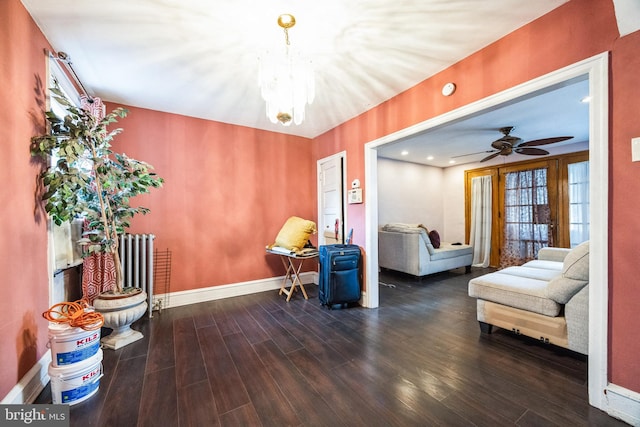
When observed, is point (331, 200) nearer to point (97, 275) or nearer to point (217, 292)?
point (217, 292)

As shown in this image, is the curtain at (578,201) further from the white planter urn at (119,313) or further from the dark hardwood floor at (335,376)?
the white planter urn at (119,313)

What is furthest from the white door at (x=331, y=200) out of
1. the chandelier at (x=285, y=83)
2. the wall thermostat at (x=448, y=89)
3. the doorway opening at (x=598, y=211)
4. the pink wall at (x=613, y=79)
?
the doorway opening at (x=598, y=211)

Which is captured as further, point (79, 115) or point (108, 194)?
point (108, 194)

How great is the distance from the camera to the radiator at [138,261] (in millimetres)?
2721

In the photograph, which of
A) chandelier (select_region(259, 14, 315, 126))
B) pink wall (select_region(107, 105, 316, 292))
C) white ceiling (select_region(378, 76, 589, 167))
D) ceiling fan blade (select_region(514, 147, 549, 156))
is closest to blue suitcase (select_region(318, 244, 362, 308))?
pink wall (select_region(107, 105, 316, 292))

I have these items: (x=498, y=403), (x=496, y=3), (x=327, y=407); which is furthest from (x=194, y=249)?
(x=496, y=3)

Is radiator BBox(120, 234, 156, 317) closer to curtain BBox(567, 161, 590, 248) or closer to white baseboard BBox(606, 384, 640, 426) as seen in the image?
white baseboard BBox(606, 384, 640, 426)

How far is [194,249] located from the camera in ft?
11.1

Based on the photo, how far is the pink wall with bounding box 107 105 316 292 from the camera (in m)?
3.18

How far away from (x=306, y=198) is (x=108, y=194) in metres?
2.67

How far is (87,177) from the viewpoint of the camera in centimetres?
191

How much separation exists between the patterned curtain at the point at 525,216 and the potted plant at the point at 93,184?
6.57 m

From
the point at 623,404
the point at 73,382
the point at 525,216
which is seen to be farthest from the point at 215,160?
the point at 525,216

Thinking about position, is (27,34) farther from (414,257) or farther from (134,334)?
(414,257)
